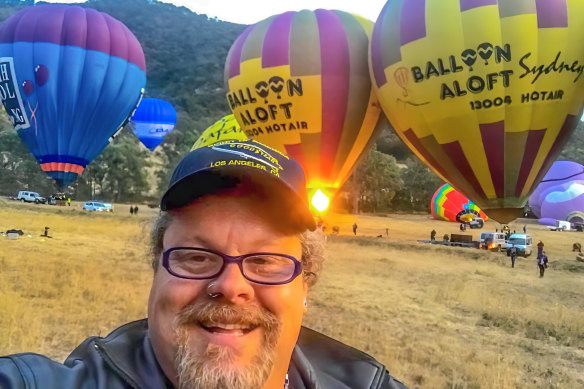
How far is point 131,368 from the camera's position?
1.34 metres

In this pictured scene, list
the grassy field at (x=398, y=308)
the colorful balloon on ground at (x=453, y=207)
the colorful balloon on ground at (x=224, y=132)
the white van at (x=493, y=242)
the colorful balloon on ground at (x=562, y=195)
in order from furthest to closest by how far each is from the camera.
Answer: the colorful balloon on ground at (x=562, y=195) → the colorful balloon on ground at (x=453, y=207) → the white van at (x=493, y=242) → the colorful balloon on ground at (x=224, y=132) → the grassy field at (x=398, y=308)

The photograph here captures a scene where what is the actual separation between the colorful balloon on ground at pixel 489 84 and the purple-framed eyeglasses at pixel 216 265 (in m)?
7.77

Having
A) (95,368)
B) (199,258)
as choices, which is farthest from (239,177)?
(95,368)

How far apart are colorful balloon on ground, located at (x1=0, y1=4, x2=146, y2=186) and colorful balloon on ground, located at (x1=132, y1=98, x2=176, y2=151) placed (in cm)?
2500

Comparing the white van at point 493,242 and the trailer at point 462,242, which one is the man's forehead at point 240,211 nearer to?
the white van at point 493,242

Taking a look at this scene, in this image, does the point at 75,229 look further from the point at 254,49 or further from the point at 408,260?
the point at 408,260

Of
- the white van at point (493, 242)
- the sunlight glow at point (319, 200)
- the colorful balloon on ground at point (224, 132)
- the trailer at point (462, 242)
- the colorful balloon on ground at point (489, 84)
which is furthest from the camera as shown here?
the trailer at point (462, 242)

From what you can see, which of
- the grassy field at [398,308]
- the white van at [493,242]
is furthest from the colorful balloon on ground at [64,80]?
the white van at [493,242]

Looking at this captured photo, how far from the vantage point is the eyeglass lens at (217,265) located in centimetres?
138

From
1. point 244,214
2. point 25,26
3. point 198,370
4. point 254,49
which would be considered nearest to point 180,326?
point 198,370

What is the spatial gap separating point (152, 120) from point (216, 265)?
4369 centimetres

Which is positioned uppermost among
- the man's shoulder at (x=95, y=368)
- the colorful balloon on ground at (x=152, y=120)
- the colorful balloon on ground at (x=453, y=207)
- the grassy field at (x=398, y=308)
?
the colorful balloon on ground at (x=152, y=120)

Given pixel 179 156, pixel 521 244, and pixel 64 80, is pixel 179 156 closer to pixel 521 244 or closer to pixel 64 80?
pixel 64 80

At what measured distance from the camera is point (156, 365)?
1.38 m
